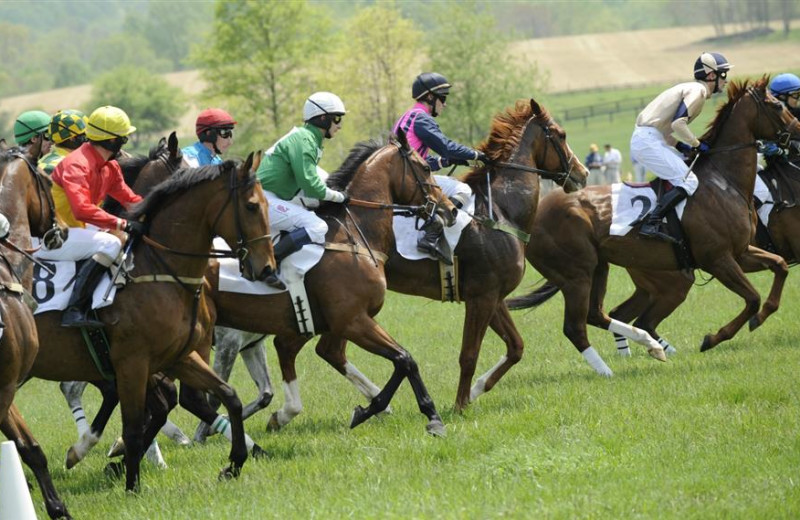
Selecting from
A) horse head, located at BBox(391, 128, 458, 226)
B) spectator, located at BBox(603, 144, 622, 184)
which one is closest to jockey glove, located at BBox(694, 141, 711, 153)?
horse head, located at BBox(391, 128, 458, 226)

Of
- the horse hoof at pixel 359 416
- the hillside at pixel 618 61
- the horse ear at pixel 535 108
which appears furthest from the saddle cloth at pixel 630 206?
the hillside at pixel 618 61

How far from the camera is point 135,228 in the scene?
834cm

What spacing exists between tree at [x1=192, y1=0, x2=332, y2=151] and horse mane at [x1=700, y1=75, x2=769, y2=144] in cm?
4111

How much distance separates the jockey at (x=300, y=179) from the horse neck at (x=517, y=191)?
204cm

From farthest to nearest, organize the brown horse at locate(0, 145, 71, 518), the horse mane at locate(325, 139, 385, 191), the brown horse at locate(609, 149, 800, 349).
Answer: the brown horse at locate(609, 149, 800, 349)
the horse mane at locate(325, 139, 385, 191)
the brown horse at locate(0, 145, 71, 518)

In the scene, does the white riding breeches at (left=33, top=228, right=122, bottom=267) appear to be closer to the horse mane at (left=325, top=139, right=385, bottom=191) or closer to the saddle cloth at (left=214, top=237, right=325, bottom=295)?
the saddle cloth at (left=214, top=237, right=325, bottom=295)

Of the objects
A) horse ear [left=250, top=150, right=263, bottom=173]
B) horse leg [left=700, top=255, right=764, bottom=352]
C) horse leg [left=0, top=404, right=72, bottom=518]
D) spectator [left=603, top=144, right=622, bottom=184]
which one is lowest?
spectator [left=603, top=144, right=622, bottom=184]

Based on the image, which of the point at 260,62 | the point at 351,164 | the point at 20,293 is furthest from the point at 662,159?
the point at 260,62

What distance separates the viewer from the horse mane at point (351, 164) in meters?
10.1

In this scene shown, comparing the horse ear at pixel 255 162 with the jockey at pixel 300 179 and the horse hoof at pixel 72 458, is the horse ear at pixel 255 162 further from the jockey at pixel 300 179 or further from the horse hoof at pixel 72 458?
the horse hoof at pixel 72 458

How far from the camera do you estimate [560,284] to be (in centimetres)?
1228

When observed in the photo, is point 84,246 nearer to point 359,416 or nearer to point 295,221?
point 295,221

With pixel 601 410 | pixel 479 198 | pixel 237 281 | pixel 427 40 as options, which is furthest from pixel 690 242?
pixel 427 40

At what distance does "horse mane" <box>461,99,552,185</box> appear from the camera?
11.4 metres
